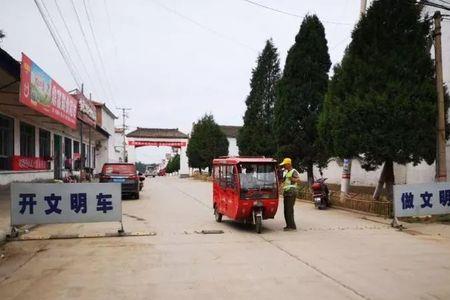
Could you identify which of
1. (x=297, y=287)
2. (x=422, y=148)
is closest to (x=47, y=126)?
(x=422, y=148)

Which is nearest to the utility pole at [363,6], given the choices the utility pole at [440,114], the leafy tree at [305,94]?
the utility pole at [440,114]

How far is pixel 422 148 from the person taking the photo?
53.7 ft

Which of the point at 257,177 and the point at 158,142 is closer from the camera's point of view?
the point at 257,177

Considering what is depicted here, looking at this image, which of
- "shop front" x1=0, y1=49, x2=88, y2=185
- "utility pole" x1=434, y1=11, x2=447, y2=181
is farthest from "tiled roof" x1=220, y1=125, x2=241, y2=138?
"utility pole" x1=434, y1=11, x2=447, y2=181

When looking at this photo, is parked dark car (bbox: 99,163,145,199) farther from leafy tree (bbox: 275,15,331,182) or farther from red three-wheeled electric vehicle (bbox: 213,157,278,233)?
red three-wheeled electric vehicle (bbox: 213,157,278,233)

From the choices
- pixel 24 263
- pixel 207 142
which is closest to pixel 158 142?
pixel 207 142

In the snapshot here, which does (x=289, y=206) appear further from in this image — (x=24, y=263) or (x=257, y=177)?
(x=24, y=263)

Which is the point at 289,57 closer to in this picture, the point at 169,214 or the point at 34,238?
the point at 169,214

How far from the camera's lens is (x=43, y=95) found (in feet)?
70.1

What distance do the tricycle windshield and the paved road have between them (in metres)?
1.18

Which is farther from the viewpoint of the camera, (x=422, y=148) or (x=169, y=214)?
(x=169, y=214)

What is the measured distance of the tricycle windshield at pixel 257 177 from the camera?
44.0 ft

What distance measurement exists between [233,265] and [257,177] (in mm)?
5089

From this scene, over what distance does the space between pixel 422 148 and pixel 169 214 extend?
872cm
